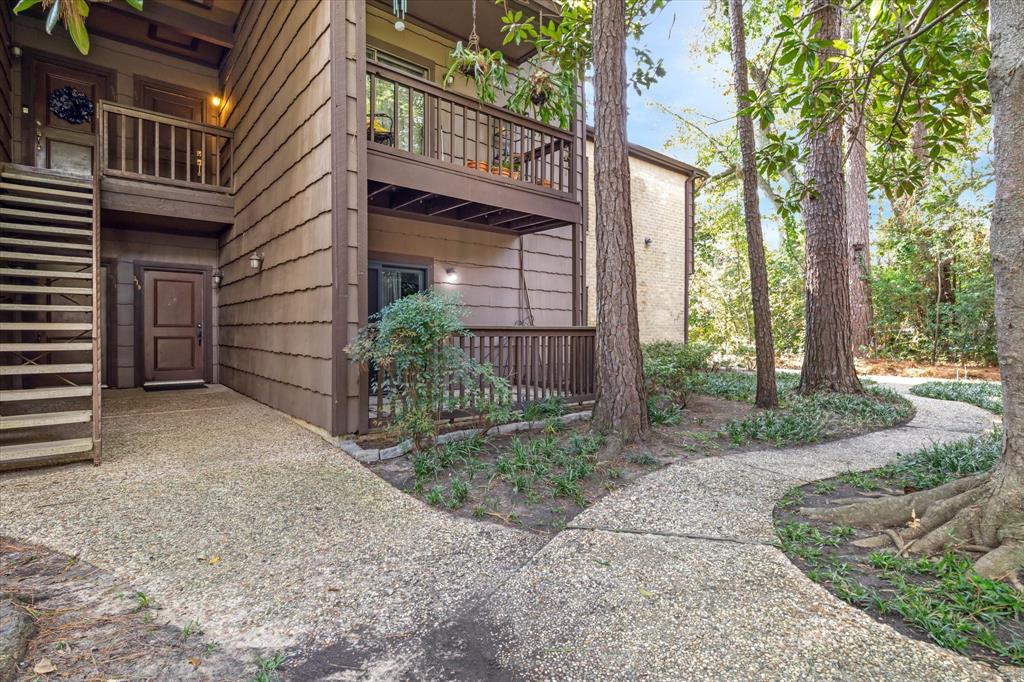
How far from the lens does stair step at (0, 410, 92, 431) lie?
3.77 metres

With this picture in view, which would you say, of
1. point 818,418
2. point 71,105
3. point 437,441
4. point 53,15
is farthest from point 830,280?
point 71,105

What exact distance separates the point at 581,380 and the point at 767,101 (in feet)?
11.3

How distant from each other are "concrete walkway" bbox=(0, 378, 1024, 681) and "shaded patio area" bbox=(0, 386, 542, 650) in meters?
0.01

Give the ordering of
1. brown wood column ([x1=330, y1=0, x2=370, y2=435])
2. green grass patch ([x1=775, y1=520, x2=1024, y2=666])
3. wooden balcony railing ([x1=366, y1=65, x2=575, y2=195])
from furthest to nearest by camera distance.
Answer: wooden balcony railing ([x1=366, y1=65, x2=575, y2=195]) → brown wood column ([x1=330, y1=0, x2=370, y2=435]) → green grass patch ([x1=775, y1=520, x2=1024, y2=666])

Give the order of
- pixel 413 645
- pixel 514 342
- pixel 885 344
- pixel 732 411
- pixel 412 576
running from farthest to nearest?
pixel 885 344 < pixel 732 411 < pixel 514 342 < pixel 412 576 < pixel 413 645

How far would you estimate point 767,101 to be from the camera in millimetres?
4332

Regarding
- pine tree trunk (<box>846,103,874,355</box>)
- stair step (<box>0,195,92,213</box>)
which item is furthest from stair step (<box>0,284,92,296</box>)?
pine tree trunk (<box>846,103,874,355</box>)

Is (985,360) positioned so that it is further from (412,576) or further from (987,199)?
(412,576)

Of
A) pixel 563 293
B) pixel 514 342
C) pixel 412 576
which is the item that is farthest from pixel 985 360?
pixel 412 576

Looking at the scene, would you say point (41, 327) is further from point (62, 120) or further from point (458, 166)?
point (62, 120)

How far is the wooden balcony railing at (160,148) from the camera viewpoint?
259 inches

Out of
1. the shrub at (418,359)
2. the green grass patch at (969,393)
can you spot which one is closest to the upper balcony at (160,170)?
the shrub at (418,359)

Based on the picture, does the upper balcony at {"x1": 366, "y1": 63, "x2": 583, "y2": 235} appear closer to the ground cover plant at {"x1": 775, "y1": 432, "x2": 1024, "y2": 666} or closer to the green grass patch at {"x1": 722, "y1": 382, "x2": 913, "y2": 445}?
the green grass patch at {"x1": 722, "y1": 382, "x2": 913, "y2": 445}

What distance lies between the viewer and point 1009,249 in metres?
2.38
